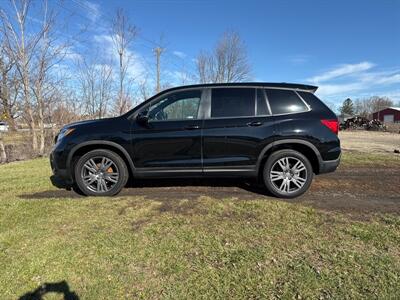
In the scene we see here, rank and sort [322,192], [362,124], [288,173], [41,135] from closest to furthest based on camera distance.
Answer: [288,173] < [322,192] < [41,135] < [362,124]

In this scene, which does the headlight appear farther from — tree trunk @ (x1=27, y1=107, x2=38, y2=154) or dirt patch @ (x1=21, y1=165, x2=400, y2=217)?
tree trunk @ (x1=27, y1=107, x2=38, y2=154)

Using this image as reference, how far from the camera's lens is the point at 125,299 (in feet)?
7.73

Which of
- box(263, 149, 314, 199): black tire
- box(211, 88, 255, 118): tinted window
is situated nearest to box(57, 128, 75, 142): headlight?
box(211, 88, 255, 118): tinted window

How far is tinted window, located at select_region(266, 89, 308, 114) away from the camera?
478cm

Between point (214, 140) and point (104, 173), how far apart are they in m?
1.98

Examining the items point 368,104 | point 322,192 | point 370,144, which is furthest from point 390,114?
point 322,192

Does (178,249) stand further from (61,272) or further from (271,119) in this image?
(271,119)

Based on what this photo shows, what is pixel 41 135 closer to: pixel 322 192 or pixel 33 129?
pixel 33 129

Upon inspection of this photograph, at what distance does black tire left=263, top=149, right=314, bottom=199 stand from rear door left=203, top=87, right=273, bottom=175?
0.88ft

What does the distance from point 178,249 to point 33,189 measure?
389 cm

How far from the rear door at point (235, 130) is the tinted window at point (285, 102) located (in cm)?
13

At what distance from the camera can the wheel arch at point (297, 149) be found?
470 centimetres

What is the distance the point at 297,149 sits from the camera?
4.87 m

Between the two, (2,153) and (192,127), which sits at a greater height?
(192,127)
